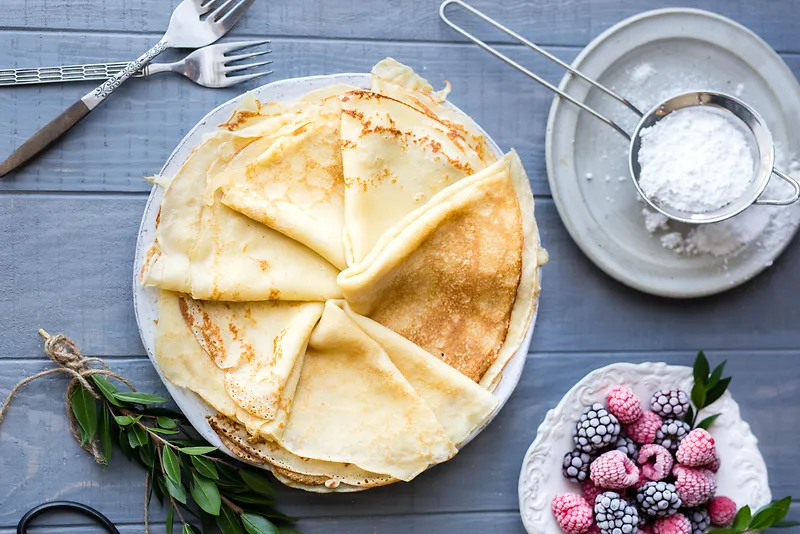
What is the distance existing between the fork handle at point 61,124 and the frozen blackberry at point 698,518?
1.49 metres

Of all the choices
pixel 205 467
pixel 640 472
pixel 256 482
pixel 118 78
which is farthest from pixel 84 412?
pixel 640 472

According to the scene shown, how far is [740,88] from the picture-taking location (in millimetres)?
1717

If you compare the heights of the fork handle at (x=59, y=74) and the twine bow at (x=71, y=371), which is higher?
the fork handle at (x=59, y=74)

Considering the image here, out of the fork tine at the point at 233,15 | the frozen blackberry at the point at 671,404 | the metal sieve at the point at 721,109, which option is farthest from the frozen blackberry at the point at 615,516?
the fork tine at the point at 233,15

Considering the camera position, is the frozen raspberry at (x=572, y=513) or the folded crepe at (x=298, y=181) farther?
the frozen raspberry at (x=572, y=513)

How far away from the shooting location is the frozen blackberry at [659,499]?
62.0 inches

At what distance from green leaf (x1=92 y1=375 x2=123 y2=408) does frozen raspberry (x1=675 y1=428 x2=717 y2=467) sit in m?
1.16

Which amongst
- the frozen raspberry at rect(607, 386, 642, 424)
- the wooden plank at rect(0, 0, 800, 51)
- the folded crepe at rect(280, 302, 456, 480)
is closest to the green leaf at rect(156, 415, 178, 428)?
the folded crepe at rect(280, 302, 456, 480)

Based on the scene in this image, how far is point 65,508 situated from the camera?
1583mm

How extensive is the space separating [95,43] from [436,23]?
727 mm

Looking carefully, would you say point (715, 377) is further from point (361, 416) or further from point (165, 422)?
point (165, 422)

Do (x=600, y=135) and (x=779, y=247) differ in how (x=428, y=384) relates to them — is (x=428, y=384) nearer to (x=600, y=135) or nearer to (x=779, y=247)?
(x=600, y=135)

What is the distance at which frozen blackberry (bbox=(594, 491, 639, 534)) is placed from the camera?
5.15ft

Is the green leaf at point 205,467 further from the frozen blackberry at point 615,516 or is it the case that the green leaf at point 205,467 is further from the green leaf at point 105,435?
the frozen blackberry at point 615,516
